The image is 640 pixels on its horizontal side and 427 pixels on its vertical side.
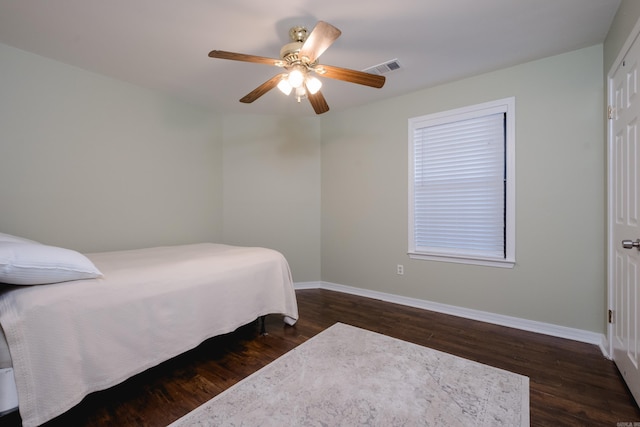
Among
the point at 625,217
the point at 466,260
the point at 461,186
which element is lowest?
the point at 466,260

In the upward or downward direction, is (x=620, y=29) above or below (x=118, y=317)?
above

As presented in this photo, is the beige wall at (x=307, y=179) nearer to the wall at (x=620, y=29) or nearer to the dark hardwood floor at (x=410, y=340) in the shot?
the wall at (x=620, y=29)

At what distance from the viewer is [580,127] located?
2.38m

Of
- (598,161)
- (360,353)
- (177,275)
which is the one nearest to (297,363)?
(360,353)

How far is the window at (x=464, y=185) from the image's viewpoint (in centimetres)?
275

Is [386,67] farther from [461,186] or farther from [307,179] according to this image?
[307,179]

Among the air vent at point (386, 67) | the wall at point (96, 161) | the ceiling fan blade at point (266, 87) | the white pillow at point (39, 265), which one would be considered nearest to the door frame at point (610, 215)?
the air vent at point (386, 67)

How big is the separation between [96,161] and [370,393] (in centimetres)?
323

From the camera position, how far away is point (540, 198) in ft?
8.37

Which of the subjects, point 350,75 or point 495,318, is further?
point 495,318

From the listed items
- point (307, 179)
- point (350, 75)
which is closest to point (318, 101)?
point (350, 75)

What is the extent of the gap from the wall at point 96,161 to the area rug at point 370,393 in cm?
222

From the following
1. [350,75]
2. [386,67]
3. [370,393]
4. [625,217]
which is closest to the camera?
[370,393]

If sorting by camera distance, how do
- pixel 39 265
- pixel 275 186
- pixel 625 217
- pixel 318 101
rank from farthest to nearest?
pixel 275 186, pixel 318 101, pixel 625 217, pixel 39 265
